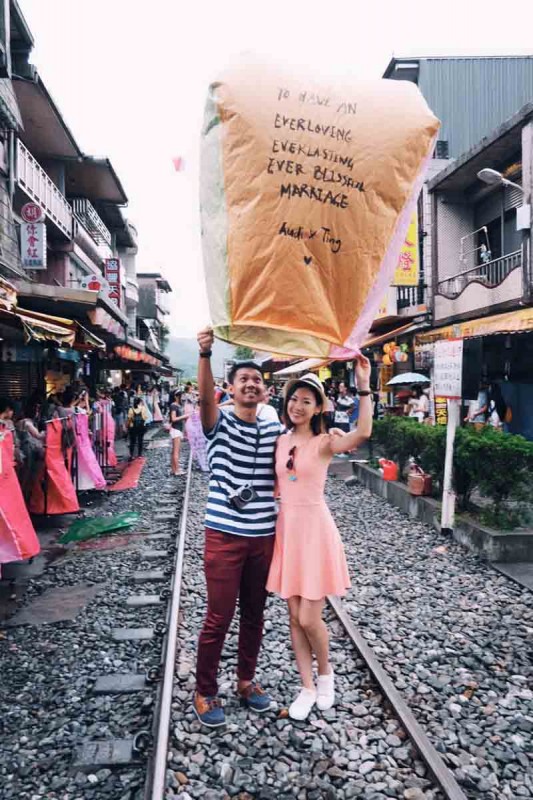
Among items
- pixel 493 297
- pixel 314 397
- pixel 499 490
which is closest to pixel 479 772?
pixel 314 397

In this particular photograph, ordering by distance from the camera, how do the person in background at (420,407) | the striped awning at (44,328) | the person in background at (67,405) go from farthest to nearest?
the person in background at (420,407), the person in background at (67,405), the striped awning at (44,328)

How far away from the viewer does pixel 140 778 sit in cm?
312

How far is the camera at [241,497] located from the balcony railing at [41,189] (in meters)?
14.6

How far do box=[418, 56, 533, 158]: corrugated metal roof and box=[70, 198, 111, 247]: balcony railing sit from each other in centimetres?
1452

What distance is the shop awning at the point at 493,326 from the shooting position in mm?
11984

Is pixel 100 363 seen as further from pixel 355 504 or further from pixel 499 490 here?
Result: pixel 499 490

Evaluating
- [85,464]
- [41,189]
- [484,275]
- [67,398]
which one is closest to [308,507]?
[85,464]

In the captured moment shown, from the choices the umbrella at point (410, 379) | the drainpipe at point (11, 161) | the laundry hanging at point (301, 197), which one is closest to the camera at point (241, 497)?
the laundry hanging at point (301, 197)

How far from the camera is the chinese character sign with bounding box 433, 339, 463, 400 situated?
7516 millimetres

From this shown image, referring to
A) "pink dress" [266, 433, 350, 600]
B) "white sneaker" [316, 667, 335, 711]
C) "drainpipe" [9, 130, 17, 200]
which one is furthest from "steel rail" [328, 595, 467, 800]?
"drainpipe" [9, 130, 17, 200]

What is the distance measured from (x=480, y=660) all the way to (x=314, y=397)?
106 inches

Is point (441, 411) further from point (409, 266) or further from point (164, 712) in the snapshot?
point (164, 712)

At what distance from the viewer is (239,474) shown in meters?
3.38

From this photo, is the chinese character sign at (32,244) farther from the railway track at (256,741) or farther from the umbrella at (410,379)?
the railway track at (256,741)
